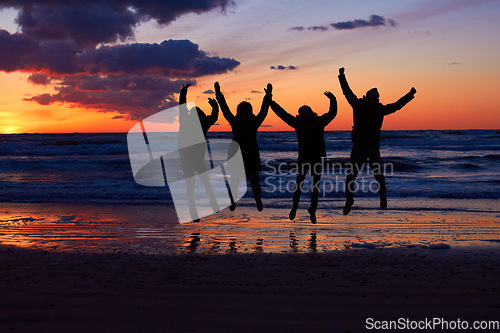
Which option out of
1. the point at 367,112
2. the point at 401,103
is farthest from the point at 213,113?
the point at 401,103

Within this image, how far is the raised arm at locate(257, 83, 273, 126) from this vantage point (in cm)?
802

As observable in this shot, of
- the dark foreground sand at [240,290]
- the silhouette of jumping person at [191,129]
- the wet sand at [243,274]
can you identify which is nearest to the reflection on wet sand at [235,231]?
the wet sand at [243,274]

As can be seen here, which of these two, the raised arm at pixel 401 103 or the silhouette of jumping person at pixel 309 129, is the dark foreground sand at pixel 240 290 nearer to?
the silhouette of jumping person at pixel 309 129

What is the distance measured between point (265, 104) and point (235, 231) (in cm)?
251

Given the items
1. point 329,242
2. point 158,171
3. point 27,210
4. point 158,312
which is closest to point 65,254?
point 158,312

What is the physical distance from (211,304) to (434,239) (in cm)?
493

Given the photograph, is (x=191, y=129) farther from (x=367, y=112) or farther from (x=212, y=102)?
(x=367, y=112)

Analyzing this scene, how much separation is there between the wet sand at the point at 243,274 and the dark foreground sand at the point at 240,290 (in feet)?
0.06

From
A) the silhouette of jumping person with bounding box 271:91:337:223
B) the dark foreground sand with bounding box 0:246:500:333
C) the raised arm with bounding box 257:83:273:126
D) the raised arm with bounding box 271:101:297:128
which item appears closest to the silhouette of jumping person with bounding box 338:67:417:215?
the silhouette of jumping person with bounding box 271:91:337:223

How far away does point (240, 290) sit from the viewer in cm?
497

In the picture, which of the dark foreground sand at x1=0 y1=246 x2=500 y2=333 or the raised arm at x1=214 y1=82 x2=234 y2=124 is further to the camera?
the raised arm at x1=214 y1=82 x2=234 y2=124

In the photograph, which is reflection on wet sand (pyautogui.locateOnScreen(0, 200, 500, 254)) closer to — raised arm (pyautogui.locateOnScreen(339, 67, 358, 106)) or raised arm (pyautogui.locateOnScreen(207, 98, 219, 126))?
raised arm (pyautogui.locateOnScreen(207, 98, 219, 126))

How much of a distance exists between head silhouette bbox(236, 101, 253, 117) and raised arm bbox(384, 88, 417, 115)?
239 cm

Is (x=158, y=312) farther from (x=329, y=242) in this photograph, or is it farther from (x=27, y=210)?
(x=27, y=210)
